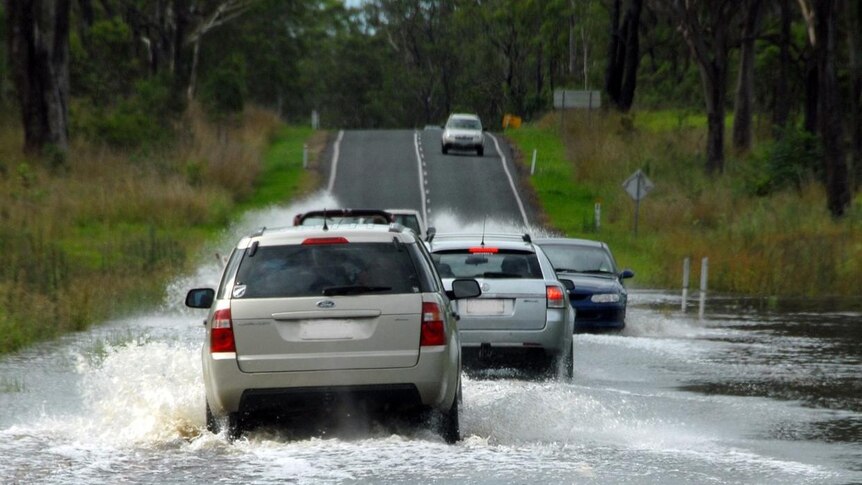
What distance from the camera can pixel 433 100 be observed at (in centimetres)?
11244

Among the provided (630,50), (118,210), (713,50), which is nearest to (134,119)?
(118,210)

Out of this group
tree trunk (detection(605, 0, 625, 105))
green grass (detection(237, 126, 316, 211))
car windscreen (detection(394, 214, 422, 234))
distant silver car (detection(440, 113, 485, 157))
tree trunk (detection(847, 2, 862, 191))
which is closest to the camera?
car windscreen (detection(394, 214, 422, 234))

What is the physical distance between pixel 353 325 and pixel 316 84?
112m

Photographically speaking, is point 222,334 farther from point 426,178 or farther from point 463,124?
point 463,124

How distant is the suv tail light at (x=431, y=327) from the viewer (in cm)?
1091

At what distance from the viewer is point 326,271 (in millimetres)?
11062

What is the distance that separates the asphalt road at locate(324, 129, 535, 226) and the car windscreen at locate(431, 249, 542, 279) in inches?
1150

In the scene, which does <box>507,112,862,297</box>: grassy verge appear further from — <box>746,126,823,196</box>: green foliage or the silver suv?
the silver suv

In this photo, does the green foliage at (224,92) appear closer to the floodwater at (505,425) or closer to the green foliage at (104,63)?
the green foliage at (104,63)

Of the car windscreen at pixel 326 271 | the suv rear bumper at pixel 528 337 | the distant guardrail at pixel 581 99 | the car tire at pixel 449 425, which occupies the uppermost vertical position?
the distant guardrail at pixel 581 99

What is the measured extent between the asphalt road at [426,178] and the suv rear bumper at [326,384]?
35766mm

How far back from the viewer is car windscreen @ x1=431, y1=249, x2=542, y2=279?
1670 cm

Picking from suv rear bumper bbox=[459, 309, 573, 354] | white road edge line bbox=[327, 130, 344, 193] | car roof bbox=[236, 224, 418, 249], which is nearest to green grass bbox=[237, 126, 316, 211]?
white road edge line bbox=[327, 130, 344, 193]

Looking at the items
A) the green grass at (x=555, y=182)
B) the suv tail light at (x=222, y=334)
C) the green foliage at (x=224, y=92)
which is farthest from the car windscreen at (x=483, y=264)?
the green foliage at (x=224, y=92)
